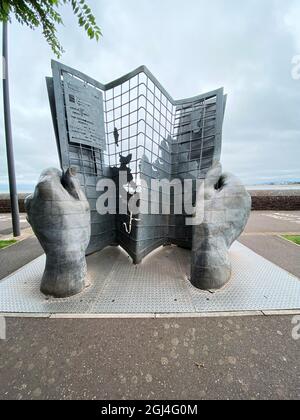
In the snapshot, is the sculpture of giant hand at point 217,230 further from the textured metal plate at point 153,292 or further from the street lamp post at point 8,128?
the street lamp post at point 8,128

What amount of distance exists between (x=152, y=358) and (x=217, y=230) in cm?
184

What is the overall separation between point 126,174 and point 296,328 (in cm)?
335

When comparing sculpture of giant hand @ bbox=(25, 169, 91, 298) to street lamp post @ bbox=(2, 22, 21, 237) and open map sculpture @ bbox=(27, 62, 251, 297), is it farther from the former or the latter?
street lamp post @ bbox=(2, 22, 21, 237)

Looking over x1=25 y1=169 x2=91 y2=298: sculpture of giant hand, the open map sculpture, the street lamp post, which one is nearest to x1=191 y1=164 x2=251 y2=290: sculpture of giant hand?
the open map sculpture

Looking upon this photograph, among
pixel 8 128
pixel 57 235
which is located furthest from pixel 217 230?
pixel 8 128

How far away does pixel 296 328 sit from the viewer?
75.6 inches

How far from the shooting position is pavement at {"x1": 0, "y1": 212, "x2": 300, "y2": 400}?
134 cm

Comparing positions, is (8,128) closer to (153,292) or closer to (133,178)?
(133,178)

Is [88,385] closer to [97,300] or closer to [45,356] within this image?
[45,356]

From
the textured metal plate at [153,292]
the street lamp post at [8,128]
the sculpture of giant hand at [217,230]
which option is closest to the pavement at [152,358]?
the textured metal plate at [153,292]

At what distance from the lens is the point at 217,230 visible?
276 cm

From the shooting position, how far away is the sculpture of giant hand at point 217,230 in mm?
2660

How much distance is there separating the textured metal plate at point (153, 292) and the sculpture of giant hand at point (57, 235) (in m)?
0.20
